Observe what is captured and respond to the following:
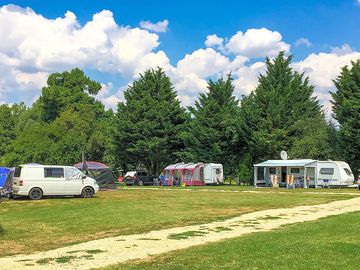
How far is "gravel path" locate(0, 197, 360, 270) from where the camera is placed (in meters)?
8.50

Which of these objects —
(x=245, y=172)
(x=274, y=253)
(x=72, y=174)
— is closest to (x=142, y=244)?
(x=274, y=253)

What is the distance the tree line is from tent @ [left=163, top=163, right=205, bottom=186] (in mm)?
3915

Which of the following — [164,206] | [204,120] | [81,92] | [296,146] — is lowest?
[164,206]

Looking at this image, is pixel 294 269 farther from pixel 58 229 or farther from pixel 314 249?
pixel 58 229

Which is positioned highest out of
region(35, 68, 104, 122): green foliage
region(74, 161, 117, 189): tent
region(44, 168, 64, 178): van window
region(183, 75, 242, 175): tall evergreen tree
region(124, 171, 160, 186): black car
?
region(35, 68, 104, 122): green foliage

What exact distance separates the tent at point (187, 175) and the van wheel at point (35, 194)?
23.9m

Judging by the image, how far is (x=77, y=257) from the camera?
29.4 ft

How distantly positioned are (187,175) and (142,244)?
36.6 metres

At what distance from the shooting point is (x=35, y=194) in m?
23.8

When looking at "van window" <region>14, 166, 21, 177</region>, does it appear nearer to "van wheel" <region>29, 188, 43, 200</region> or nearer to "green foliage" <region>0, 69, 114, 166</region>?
"van wheel" <region>29, 188, 43, 200</region>

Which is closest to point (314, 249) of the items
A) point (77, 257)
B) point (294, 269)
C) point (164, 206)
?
point (294, 269)

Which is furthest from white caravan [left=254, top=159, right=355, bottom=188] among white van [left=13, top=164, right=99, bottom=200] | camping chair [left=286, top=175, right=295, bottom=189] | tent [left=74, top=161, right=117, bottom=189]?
white van [left=13, top=164, right=99, bottom=200]

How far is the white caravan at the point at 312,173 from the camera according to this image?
3809cm

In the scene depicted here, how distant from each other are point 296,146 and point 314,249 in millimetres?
38216
